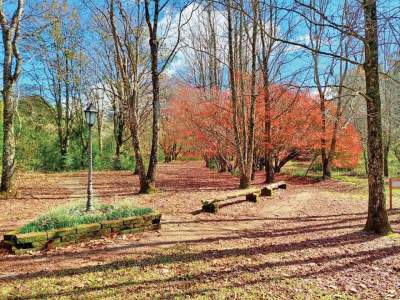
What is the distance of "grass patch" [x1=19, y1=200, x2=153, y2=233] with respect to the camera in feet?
16.7

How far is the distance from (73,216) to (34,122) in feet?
67.7

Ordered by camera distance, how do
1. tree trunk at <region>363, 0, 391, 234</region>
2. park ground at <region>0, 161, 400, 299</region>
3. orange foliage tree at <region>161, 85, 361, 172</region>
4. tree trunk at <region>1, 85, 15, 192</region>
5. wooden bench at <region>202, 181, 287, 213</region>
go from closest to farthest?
park ground at <region>0, 161, 400, 299</region>, tree trunk at <region>363, 0, 391, 234</region>, wooden bench at <region>202, 181, 287, 213</region>, tree trunk at <region>1, 85, 15, 192</region>, orange foliage tree at <region>161, 85, 361, 172</region>

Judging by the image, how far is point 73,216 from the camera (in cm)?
543

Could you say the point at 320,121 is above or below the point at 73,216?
above

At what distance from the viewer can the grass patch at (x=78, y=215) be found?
5.09 m

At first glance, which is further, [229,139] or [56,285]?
[229,139]

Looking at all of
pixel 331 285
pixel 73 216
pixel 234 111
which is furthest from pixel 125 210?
pixel 234 111

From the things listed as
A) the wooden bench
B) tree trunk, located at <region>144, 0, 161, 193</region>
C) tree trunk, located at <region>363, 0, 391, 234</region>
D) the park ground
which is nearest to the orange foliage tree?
tree trunk, located at <region>144, 0, 161, 193</region>

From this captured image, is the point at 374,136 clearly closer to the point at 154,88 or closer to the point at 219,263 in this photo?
the point at 219,263

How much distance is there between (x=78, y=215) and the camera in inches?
219

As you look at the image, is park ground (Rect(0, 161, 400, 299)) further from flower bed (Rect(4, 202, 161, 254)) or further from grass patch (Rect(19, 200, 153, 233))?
grass patch (Rect(19, 200, 153, 233))

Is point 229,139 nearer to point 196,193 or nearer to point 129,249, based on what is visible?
point 196,193

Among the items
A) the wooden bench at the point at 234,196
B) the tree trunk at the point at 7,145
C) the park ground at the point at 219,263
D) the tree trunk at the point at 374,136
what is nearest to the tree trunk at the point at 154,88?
the wooden bench at the point at 234,196

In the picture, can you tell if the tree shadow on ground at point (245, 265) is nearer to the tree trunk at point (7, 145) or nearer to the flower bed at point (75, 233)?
the flower bed at point (75, 233)
